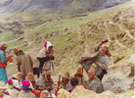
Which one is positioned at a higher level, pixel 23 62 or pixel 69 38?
pixel 23 62

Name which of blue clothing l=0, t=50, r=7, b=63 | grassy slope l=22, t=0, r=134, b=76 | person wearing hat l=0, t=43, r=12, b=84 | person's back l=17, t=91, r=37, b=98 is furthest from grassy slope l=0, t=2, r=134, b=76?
person's back l=17, t=91, r=37, b=98

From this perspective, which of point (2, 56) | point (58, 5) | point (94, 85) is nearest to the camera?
point (94, 85)

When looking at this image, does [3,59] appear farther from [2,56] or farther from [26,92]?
[26,92]

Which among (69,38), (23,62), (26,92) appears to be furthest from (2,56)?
(69,38)

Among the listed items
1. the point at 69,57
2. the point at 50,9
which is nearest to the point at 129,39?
the point at 69,57

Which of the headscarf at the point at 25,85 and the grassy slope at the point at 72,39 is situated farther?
the grassy slope at the point at 72,39

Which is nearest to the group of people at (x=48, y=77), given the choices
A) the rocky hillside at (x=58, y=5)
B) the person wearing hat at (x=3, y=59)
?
the person wearing hat at (x=3, y=59)

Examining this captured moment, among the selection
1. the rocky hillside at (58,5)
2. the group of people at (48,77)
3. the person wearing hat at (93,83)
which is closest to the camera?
the group of people at (48,77)

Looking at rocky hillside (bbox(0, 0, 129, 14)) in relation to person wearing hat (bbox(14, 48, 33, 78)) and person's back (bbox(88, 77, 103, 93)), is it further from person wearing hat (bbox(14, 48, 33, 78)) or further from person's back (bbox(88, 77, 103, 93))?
person's back (bbox(88, 77, 103, 93))

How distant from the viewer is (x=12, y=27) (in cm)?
3266

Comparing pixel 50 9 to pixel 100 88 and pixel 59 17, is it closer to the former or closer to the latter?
pixel 59 17

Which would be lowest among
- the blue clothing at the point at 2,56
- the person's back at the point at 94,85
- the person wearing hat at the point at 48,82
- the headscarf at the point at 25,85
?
the person's back at the point at 94,85

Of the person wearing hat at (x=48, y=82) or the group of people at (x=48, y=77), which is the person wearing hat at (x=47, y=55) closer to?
the group of people at (x=48, y=77)

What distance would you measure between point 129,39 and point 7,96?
1152 centimetres
